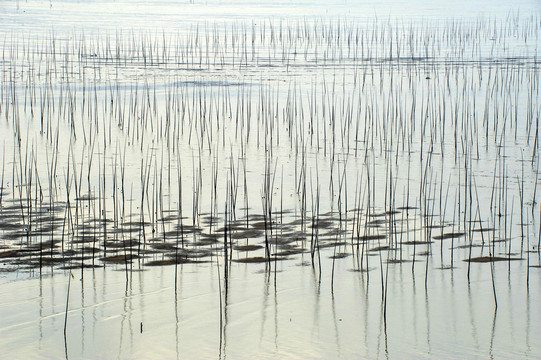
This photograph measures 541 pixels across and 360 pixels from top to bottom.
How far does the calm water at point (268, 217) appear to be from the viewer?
327 centimetres

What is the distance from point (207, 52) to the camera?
13250 mm

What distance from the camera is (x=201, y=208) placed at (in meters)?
4.97

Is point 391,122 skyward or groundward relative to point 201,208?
skyward

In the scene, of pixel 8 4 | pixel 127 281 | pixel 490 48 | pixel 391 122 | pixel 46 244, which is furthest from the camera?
pixel 8 4

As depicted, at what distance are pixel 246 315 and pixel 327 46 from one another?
40.3ft

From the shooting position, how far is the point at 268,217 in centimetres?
474

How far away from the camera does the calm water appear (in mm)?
3273

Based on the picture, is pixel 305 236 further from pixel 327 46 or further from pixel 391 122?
pixel 327 46

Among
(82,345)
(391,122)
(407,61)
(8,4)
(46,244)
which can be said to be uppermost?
(8,4)

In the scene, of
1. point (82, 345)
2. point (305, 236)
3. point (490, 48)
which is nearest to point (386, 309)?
point (305, 236)

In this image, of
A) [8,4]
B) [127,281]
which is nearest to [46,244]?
[127,281]

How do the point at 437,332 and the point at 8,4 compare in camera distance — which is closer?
the point at 437,332

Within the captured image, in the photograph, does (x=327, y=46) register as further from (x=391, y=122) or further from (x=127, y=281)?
(x=127, y=281)

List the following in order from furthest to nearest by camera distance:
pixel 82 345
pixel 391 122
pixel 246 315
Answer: pixel 391 122 < pixel 246 315 < pixel 82 345
